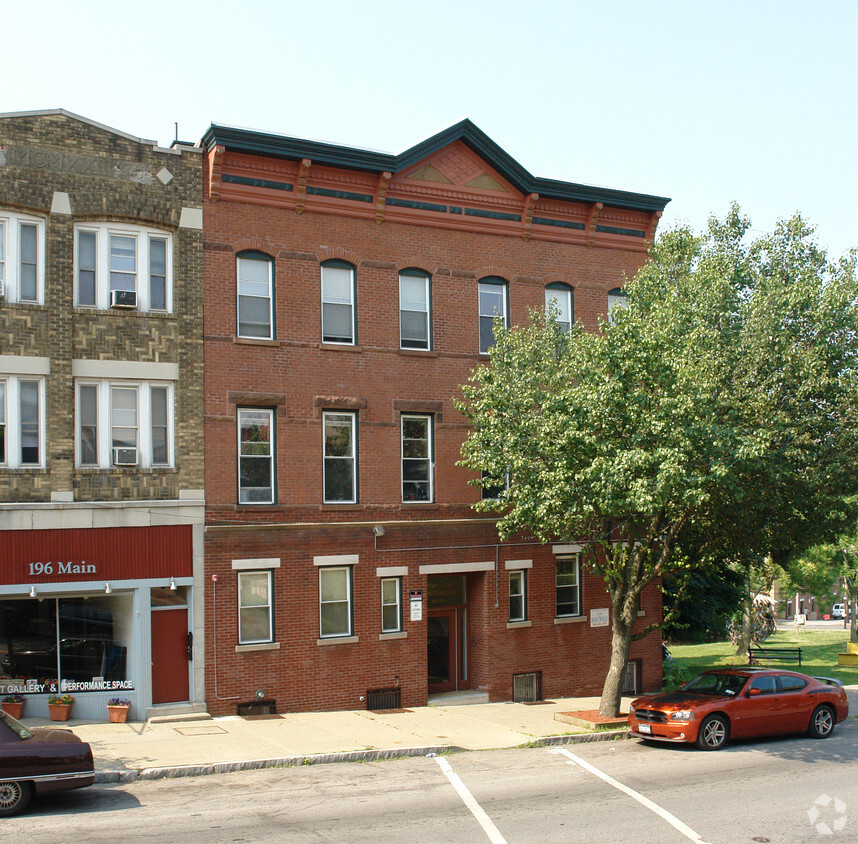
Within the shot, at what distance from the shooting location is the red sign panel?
18.2m

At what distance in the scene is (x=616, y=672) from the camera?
65.2 feet

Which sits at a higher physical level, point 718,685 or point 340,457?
point 340,457

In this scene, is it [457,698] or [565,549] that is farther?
[565,549]

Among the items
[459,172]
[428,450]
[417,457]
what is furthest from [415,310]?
[459,172]

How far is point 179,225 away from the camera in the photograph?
20.1 meters

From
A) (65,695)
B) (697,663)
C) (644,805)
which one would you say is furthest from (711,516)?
(697,663)

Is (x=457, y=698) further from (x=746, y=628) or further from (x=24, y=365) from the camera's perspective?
(x=746, y=628)

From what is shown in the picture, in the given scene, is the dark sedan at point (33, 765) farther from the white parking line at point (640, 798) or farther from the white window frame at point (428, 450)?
the white window frame at point (428, 450)

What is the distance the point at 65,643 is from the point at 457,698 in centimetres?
883

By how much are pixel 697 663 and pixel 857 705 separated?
1167 cm

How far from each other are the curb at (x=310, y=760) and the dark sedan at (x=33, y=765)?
A: 1.95m

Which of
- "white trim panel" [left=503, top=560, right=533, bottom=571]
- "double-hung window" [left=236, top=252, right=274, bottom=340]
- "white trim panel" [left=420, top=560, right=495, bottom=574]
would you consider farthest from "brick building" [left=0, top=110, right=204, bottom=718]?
"white trim panel" [left=503, top=560, right=533, bottom=571]

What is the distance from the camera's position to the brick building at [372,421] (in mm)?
20312

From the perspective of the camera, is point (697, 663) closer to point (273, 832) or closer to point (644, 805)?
point (644, 805)
